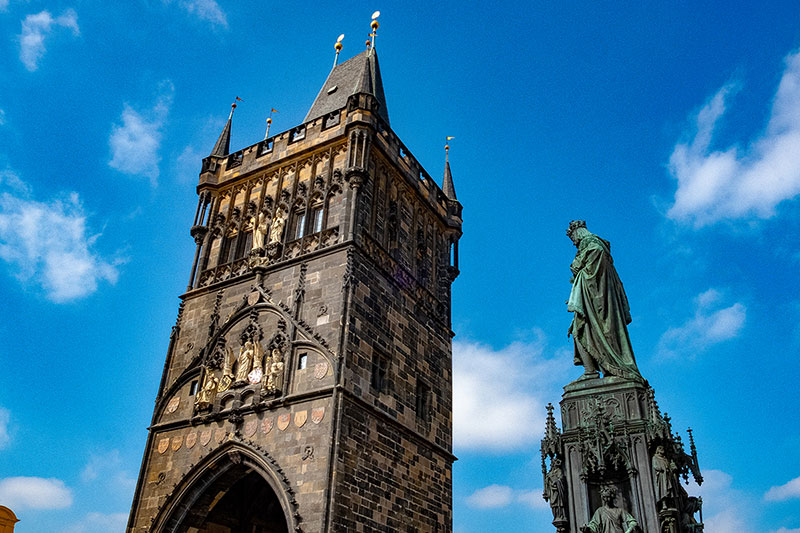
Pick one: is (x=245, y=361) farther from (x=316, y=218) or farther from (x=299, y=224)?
(x=316, y=218)

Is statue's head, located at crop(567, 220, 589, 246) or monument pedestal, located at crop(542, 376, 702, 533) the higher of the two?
statue's head, located at crop(567, 220, 589, 246)

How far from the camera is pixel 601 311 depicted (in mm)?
7789

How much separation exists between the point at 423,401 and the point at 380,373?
2.62 meters

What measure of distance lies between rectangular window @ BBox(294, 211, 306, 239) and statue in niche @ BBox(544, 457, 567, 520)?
48.2 feet

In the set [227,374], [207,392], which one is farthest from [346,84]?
[207,392]

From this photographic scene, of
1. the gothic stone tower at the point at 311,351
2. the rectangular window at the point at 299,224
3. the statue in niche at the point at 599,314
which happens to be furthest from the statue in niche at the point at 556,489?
the rectangular window at the point at 299,224

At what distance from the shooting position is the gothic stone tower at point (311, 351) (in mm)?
16516

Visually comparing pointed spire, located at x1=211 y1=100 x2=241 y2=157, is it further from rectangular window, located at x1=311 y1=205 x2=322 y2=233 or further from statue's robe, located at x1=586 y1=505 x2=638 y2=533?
statue's robe, located at x1=586 y1=505 x2=638 y2=533

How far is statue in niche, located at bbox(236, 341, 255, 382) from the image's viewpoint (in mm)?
18312

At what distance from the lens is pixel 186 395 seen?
63.6ft

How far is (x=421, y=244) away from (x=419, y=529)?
9.46 metres

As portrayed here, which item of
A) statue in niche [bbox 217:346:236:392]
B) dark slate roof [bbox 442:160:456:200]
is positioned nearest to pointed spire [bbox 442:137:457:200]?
dark slate roof [bbox 442:160:456:200]

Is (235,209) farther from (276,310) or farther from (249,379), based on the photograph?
(249,379)

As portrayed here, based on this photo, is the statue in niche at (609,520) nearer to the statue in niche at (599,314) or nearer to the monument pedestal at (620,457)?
the monument pedestal at (620,457)
